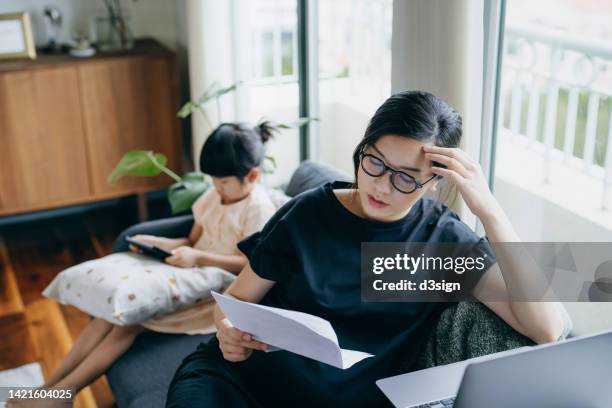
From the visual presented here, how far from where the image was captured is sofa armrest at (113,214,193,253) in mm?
2373

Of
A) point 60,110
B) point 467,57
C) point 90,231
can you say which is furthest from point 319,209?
point 90,231

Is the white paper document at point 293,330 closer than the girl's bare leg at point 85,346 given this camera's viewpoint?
Yes

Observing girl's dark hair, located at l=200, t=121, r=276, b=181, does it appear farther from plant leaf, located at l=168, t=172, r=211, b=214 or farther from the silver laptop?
the silver laptop

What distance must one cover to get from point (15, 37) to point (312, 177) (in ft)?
5.89

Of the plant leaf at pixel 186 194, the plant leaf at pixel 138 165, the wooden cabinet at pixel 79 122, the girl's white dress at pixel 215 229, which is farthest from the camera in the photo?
the wooden cabinet at pixel 79 122

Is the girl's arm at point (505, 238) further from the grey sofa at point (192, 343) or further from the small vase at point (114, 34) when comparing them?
the small vase at point (114, 34)

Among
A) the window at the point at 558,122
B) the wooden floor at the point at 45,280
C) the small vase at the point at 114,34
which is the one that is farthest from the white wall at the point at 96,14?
the window at the point at 558,122

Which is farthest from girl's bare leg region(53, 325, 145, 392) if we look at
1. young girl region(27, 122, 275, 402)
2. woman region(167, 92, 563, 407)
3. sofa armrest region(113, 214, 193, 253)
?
woman region(167, 92, 563, 407)

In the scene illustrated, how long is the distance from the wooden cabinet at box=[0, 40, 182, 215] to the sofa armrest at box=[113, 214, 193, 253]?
3.75ft

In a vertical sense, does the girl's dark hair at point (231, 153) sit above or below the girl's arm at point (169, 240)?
above

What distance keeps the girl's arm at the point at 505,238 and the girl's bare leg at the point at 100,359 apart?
3.70 ft

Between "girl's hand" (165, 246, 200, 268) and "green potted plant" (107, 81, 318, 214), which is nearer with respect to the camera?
"girl's hand" (165, 246, 200, 268)

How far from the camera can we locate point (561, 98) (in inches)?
114

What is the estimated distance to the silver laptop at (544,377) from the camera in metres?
1.04
